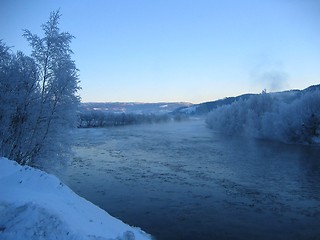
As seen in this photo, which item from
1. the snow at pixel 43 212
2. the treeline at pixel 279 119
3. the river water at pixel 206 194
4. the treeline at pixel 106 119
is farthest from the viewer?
the treeline at pixel 106 119

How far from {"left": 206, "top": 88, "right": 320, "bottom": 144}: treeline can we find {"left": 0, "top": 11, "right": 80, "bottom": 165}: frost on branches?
54.3 metres

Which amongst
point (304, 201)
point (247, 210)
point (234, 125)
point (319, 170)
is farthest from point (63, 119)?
point (234, 125)

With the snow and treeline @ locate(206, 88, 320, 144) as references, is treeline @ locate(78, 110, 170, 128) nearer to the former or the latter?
treeline @ locate(206, 88, 320, 144)

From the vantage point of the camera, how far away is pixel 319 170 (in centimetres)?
3212

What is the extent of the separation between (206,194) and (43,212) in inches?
626

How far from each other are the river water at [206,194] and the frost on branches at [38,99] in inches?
160

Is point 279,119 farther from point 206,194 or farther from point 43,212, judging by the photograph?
point 43,212

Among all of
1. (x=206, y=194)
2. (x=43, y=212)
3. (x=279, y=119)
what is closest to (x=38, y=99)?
(x=43, y=212)

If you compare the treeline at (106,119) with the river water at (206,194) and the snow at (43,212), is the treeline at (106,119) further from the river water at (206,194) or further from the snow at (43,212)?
the snow at (43,212)

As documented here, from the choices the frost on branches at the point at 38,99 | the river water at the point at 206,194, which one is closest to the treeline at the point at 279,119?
the river water at the point at 206,194

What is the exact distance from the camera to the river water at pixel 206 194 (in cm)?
1658

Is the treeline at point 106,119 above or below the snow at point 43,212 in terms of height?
below

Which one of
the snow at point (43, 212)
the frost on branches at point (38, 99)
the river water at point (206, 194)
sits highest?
the frost on branches at point (38, 99)

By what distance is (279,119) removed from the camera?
6594 centimetres
